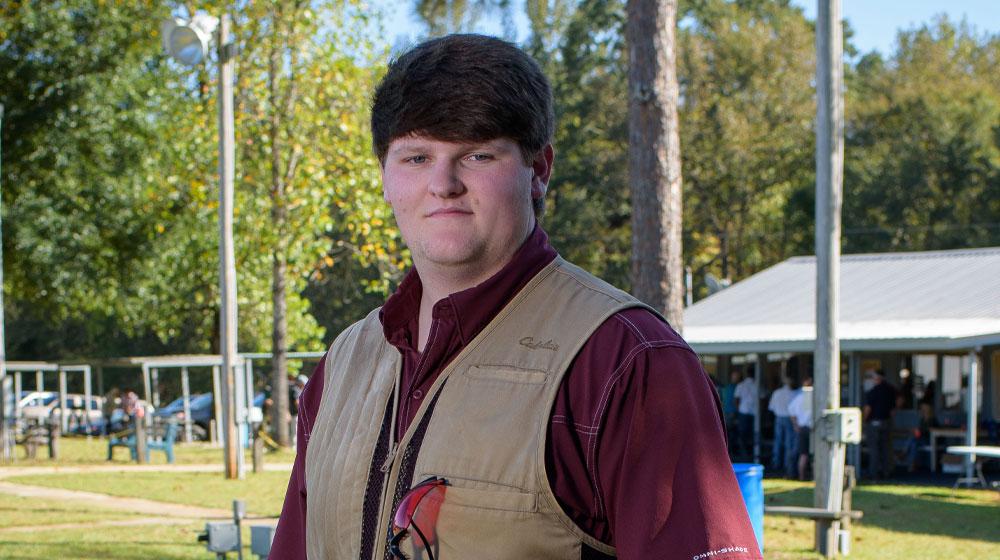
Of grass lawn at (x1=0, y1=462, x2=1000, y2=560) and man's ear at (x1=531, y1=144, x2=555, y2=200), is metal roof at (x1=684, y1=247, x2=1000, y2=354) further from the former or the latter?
man's ear at (x1=531, y1=144, x2=555, y2=200)

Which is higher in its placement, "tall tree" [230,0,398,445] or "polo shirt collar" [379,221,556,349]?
"tall tree" [230,0,398,445]

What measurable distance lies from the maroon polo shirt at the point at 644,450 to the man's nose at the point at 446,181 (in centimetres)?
37

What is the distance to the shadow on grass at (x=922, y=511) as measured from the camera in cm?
1518

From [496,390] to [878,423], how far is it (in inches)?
846

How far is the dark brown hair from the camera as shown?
2178 millimetres

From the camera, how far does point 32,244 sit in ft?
95.0

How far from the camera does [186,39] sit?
17.4 metres

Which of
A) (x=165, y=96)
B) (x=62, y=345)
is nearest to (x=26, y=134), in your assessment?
(x=165, y=96)

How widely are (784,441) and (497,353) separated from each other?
22893mm

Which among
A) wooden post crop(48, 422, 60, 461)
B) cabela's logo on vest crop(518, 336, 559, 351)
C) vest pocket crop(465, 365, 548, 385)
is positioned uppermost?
cabela's logo on vest crop(518, 336, 559, 351)

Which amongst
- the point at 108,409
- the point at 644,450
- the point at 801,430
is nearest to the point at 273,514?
the point at 801,430

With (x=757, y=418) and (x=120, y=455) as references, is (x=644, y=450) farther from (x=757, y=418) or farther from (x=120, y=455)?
(x=120, y=455)

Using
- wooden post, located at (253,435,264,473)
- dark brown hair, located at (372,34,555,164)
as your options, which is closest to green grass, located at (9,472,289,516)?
wooden post, located at (253,435,264,473)

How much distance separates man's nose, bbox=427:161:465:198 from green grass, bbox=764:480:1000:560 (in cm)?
1039
